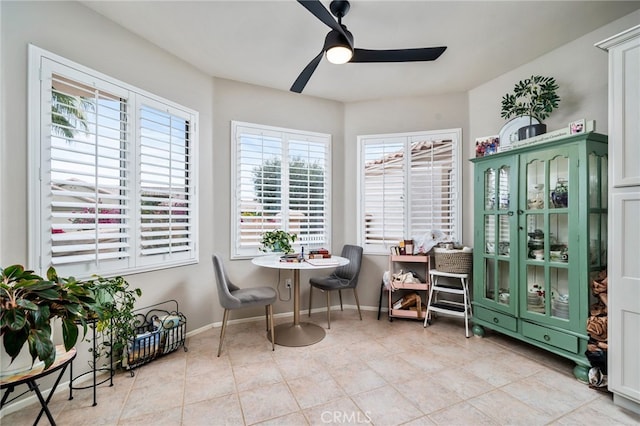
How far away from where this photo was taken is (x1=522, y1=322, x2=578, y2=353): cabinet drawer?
222cm

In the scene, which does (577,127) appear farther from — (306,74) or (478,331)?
(306,74)

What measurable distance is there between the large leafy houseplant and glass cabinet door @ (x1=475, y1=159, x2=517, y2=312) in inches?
128

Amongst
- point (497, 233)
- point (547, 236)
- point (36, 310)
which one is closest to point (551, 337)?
point (547, 236)

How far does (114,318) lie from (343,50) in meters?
2.60

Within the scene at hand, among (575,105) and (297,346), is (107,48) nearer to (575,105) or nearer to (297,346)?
(297,346)

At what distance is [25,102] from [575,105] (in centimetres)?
428

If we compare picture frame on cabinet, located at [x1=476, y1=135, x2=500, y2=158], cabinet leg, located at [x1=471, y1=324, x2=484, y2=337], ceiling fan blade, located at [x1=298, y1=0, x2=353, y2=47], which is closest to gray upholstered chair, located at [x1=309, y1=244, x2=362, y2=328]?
cabinet leg, located at [x1=471, y1=324, x2=484, y2=337]

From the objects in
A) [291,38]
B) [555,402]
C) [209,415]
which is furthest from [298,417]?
[291,38]

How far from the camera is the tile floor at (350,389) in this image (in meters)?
1.78

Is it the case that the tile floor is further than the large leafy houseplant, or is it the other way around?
the tile floor

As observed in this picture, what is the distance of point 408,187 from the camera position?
3.72 metres

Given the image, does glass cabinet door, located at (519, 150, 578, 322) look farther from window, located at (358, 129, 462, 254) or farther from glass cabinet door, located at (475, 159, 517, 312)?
window, located at (358, 129, 462, 254)

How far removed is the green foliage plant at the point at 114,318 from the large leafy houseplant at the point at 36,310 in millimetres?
357

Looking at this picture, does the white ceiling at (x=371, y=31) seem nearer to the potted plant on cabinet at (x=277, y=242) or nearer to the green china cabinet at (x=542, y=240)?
the green china cabinet at (x=542, y=240)
